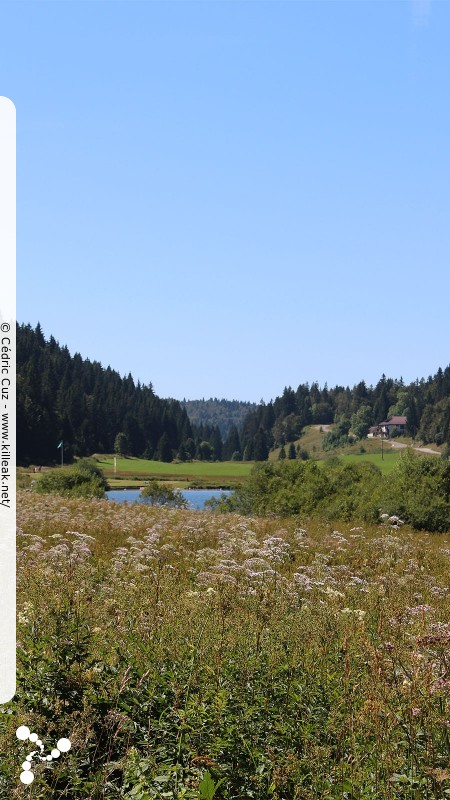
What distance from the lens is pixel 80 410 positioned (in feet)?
502

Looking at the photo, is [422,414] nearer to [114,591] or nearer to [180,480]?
[180,480]

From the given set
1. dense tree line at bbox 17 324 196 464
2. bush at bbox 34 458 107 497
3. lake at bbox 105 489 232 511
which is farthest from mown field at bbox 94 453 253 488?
bush at bbox 34 458 107 497

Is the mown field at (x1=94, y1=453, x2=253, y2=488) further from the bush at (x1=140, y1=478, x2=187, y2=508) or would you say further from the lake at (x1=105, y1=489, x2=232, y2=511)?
the bush at (x1=140, y1=478, x2=187, y2=508)

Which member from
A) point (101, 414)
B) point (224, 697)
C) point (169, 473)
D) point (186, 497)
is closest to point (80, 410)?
point (101, 414)

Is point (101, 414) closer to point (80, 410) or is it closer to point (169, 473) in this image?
point (80, 410)

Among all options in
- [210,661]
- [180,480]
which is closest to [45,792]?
[210,661]

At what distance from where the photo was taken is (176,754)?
14.9 feet

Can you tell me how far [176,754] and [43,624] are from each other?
6.10 feet

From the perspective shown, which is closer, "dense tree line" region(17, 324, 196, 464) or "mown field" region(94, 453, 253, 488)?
"mown field" region(94, 453, 253, 488)

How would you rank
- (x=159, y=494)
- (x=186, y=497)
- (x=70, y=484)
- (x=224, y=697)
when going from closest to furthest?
(x=224, y=697), (x=70, y=484), (x=159, y=494), (x=186, y=497)

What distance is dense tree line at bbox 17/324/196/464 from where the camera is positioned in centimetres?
13412

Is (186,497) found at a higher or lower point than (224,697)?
lower

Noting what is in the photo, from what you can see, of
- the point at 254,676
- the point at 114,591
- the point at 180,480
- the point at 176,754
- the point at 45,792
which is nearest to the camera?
the point at 45,792

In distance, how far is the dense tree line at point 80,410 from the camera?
5281 inches
